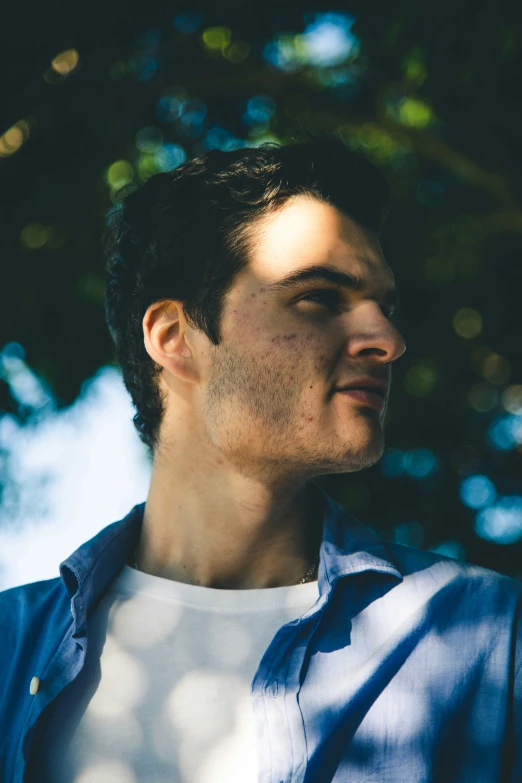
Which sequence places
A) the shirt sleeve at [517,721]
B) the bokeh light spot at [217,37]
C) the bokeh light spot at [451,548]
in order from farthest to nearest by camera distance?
the bokeh light spot at [451,548] < the bokeh light spot at [217,37] < the shirt sleeve at [517,721]

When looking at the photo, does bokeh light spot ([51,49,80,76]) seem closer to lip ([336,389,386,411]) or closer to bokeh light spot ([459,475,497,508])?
lip ([336,389,386,411])

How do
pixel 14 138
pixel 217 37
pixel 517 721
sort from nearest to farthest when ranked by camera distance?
pixel 517 721
pixel 14 138
pixel 217 37

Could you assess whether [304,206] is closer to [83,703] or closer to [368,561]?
[368,561]

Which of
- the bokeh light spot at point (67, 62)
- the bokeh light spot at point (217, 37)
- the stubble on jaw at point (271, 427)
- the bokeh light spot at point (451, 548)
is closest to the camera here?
the stubble on jaw at point (271, 427)

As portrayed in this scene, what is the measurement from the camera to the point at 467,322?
5.47 metres

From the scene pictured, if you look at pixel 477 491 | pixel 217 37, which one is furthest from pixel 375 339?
pixel 477 491

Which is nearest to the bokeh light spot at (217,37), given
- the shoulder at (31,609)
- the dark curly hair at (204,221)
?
the dark curly hair at (204,221)

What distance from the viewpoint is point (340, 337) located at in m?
2.21

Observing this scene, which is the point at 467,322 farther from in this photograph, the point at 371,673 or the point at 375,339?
the point at 371,673

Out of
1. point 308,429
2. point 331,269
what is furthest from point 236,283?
point 308,429

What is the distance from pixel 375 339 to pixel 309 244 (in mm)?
381

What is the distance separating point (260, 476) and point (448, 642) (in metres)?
0.72

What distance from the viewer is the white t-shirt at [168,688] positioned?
6.13ft

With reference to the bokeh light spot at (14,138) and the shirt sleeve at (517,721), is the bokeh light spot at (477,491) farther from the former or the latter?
the bokeh light spot at (14,138)
